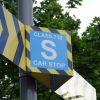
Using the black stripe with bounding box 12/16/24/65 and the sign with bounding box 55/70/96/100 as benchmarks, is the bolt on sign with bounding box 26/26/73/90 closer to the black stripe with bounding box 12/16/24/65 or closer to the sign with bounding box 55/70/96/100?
the black stripe with bounding box 12/16/24/65

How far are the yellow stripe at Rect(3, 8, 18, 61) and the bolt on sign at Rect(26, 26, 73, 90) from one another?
0.45 ft

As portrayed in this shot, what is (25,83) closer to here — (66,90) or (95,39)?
(66,90)

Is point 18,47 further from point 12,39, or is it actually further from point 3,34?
point 3,34

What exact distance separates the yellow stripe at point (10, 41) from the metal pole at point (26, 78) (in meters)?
0.17

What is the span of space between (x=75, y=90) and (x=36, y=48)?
1.33 meters

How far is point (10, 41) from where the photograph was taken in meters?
3.87

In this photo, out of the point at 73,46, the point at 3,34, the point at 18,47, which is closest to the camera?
the point at 3,34

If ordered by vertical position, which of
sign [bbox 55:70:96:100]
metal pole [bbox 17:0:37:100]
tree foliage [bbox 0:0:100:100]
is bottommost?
tree foliage [bbox 0:0:100:100]

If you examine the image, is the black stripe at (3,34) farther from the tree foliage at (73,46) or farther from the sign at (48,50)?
the tree foliage at (73,46)

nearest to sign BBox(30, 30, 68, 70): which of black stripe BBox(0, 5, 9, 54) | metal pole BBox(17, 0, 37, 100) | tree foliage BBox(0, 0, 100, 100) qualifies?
metal pole BBox(17, 0, 37, 100)

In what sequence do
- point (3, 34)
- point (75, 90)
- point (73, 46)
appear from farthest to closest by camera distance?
point (73, 46) < point (75, 90) < point (3, 34)

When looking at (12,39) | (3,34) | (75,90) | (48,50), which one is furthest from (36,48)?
(75,90)

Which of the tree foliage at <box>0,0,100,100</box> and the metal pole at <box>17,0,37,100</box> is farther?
the tree foliage at <box>0,0,100,100</box>

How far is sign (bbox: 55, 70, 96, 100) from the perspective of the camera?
5.02 m
